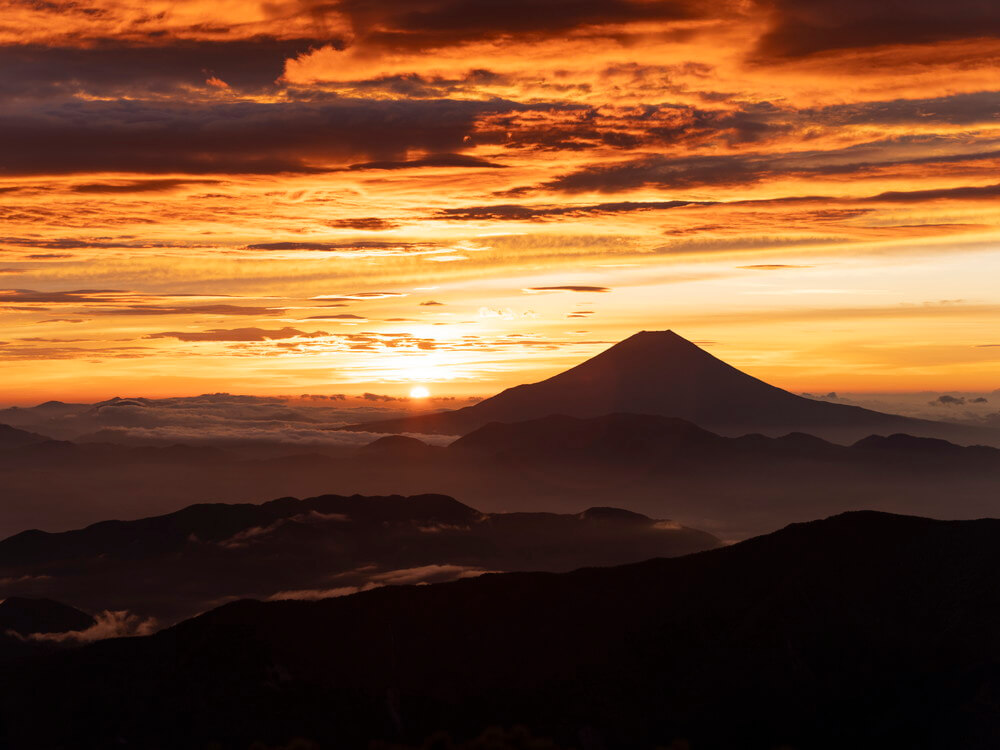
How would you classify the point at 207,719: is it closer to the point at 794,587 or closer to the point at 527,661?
the point at 527,661

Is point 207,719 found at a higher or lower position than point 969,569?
lower

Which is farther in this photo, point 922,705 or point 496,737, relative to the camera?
point 922,705

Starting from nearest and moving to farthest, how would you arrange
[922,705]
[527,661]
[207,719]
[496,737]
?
1. [496,737]
2. [922,705]
3. [207,719]
4. [527,661]

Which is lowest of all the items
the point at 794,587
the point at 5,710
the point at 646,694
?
the point at 5,710

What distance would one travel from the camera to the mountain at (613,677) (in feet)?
528

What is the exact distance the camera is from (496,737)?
94375 millimetres

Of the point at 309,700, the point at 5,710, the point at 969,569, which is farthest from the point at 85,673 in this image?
the point at 969,569

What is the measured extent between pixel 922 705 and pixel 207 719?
11016 centimetres

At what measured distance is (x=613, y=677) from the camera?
176 m

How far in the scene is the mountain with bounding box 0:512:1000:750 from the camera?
16088 centimetres

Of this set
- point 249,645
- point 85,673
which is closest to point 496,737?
point 249,645

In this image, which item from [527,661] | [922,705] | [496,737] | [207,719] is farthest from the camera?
[527,661]

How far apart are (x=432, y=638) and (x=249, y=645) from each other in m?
33.0

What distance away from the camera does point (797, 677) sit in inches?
6767
